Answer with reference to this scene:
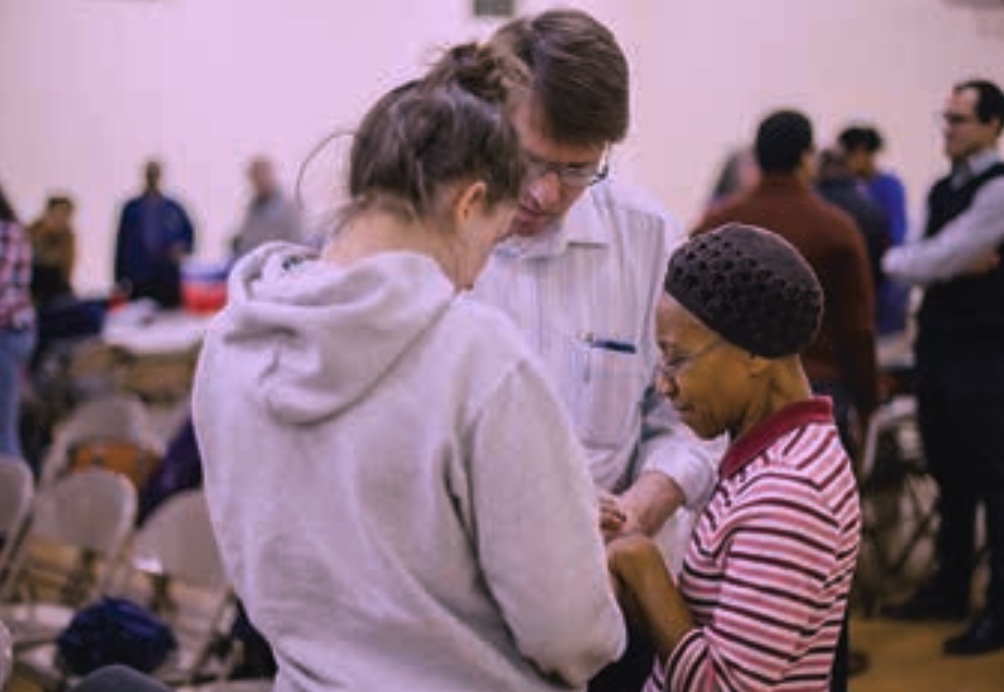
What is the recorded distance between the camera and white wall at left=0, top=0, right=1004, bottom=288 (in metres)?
7.67

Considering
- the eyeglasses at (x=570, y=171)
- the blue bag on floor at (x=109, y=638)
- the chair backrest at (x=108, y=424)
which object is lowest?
the chair backrest at (x=108, y=424)

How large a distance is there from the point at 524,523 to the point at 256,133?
26.1 feet

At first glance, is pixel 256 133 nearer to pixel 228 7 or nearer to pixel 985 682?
pixel 228 7

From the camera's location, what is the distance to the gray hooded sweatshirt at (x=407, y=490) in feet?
3.77

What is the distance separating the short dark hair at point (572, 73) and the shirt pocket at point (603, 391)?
0.88 ft

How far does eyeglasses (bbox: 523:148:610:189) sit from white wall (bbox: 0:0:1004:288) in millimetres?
5862

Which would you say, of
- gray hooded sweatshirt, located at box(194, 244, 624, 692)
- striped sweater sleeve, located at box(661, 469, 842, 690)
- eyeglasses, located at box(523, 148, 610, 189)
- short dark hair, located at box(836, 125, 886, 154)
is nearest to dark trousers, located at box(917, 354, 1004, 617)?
short dark hair, located at box(836, 125, 886, 154)

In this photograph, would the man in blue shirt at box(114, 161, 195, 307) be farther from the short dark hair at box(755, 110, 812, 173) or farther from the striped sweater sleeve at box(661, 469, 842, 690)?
the striped sweater sleeve at box(661, 469, 842, 690)

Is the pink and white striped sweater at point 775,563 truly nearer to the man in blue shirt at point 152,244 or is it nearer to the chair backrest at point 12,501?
the chair backrest at point 12,501

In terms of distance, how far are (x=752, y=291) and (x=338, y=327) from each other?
397mm

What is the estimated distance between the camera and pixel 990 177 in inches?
162

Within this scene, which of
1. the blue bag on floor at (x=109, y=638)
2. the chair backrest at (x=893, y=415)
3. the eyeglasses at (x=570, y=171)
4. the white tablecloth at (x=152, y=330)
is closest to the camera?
the eyeglasses at (x=570, y=171)

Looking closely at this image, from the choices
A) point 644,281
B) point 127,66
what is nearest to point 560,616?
point 644,281

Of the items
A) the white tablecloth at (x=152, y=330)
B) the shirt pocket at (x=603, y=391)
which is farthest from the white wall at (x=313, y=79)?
the shirt pocket at (x=603, y=391)
